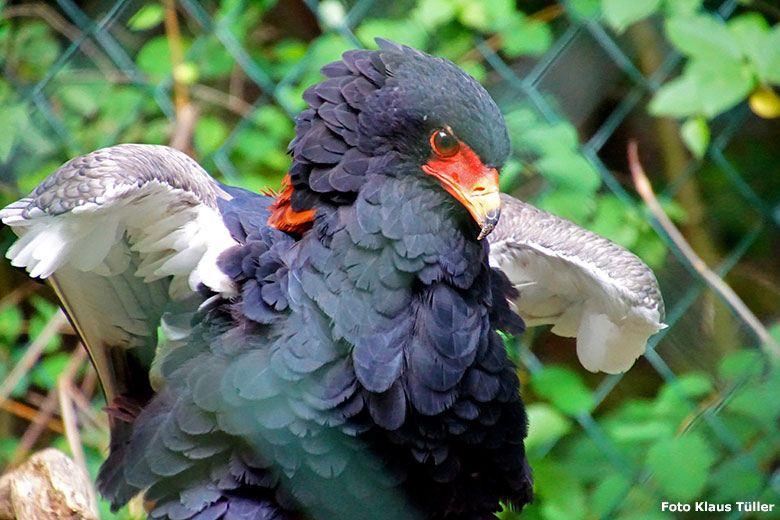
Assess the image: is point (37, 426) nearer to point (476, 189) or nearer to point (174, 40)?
point (174, 40)

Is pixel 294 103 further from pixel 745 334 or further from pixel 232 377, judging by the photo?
pixel 745 334

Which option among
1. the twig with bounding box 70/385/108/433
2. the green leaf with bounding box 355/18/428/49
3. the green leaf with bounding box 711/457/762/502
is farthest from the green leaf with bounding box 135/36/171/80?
the green leaf with bounding box 711/457/762/502

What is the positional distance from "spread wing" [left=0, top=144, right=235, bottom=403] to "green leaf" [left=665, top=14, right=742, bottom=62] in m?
0.93

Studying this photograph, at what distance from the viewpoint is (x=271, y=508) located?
1259mm

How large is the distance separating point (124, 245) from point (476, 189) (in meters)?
0.57

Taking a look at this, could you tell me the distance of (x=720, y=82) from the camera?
68.1 inches

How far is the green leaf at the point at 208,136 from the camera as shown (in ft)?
7.29

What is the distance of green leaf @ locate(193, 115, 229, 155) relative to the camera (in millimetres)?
2223

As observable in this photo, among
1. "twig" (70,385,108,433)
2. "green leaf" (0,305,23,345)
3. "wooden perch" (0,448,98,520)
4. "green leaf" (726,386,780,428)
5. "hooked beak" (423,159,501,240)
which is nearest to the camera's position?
"hooked beak" (423,159,501,240)

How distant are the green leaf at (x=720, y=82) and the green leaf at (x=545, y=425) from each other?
695mm

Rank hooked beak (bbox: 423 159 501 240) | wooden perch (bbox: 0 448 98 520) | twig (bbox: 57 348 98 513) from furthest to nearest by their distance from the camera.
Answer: twig (bbox: 57 348 98 513)
wooden perch (bbox: 0 448 98 520)
hooked beak (bbox: 423 159 501 240)

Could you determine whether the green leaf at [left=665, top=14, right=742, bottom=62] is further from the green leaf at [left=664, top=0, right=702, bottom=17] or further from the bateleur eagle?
the bateleur eagle

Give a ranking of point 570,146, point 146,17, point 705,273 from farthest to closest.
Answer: point 146,17, point 705,273, point 570,146

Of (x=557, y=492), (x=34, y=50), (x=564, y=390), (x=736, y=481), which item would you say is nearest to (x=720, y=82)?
(x=564, y=390)
